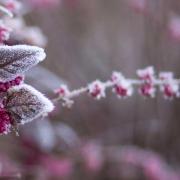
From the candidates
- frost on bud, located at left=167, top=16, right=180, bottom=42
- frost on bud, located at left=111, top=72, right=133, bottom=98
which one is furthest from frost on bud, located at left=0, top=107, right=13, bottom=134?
frost on bud, located at left=167, top=16, right=180, bottom=42

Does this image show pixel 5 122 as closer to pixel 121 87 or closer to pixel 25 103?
pixel 25 103

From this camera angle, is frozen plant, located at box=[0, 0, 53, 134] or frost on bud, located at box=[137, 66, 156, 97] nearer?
frozen plant, located at box=[0, 0, 53, 134]

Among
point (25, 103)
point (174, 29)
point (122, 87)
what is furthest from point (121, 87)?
point (174, 29)

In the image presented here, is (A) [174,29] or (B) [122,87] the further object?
(A) [174,29]

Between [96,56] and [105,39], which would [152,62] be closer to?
[96,56]

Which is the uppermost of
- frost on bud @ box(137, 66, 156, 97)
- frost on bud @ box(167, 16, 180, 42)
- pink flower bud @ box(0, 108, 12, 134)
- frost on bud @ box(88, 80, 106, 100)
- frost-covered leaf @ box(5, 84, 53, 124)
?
frost on bud @ box(167, 16, 180, 42)

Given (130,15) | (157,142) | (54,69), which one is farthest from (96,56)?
(157,142)

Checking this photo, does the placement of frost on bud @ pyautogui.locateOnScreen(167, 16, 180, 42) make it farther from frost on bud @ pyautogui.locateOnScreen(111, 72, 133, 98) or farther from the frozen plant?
the frozen plant

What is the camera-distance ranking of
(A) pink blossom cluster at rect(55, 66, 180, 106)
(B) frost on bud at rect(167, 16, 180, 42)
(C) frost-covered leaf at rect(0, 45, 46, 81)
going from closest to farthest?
(C) frost-covered leaf at rect(0, 45, 46, 81)
(A) pink blossom cluster at rect(55, 66, 180, 106)
(B) frost on bud at rect(167, 16, 180, 42)
